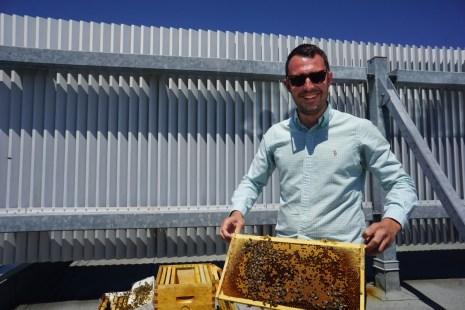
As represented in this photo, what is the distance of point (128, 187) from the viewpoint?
5500mm

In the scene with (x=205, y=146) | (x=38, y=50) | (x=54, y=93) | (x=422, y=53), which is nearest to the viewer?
(x=38, y=50)

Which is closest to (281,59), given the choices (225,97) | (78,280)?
(225,97)

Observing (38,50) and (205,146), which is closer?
(38,50)

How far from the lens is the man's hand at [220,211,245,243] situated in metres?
2.64

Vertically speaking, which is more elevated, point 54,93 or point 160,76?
point 160,76

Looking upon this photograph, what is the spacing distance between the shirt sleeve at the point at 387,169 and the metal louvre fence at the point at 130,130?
3087 mm

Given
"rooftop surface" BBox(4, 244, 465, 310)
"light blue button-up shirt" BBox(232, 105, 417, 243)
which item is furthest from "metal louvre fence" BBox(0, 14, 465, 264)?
"light blue button-up shirt" BBox(232, 105, 417, 243)

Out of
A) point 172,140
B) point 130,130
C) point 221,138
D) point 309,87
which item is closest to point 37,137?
point 130,130

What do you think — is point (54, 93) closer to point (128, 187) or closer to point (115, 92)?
point (115, 92)

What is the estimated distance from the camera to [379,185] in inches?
229

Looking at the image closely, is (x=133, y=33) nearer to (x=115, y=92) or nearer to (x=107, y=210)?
(x=115, y=92)

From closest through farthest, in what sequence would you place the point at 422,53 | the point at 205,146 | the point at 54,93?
the point at 54,93
the point at 205,146
the point at 422,53

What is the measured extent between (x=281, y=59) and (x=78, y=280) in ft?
20.3

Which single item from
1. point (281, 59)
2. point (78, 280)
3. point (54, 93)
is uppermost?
point (281, 59)
